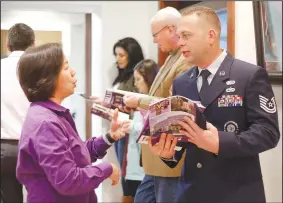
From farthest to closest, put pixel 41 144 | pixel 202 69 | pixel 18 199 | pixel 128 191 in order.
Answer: pixel 128 191 < pixel 18 199 < pixel 202 69 < pixel 41 144

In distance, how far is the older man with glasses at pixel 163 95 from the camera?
1.95 m

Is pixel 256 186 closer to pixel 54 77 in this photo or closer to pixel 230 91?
pixel 230 91

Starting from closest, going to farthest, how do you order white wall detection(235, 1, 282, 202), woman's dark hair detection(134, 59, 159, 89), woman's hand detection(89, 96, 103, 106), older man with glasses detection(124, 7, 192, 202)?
older man with glasses detection(124, 7, 192, 202)
woman's hand detection(89, 96, 103, 106)
white wall detection(235, 1, 282, 202)
woman's dark hair detection(134, 59, 159, 89)

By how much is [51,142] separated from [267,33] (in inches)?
59.1

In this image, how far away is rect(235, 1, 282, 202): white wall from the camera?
2332mm

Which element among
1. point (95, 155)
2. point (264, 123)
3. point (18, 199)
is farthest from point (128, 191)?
point (264, 123)

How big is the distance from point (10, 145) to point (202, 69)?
1.08 metres

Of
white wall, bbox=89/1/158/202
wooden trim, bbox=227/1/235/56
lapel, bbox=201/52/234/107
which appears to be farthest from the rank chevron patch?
white wall, bbox=89/1/158/202

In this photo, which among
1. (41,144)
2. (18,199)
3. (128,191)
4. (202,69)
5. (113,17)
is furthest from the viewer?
(113,17)

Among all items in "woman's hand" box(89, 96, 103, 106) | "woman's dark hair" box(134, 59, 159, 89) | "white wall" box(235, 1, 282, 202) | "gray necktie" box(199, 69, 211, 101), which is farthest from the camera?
"woman's dark hair" box(134, 59, 159, 89)

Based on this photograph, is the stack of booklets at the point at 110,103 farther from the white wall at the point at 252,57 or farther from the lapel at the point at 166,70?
the white wall at the point at 252,57

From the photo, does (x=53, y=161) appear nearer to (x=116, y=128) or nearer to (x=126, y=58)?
(x=116, y=128)

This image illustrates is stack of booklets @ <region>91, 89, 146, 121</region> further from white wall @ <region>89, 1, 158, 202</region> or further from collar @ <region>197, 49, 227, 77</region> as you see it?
white wall @ <region>89, 1, 158, 202</region>

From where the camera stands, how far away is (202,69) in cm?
160
